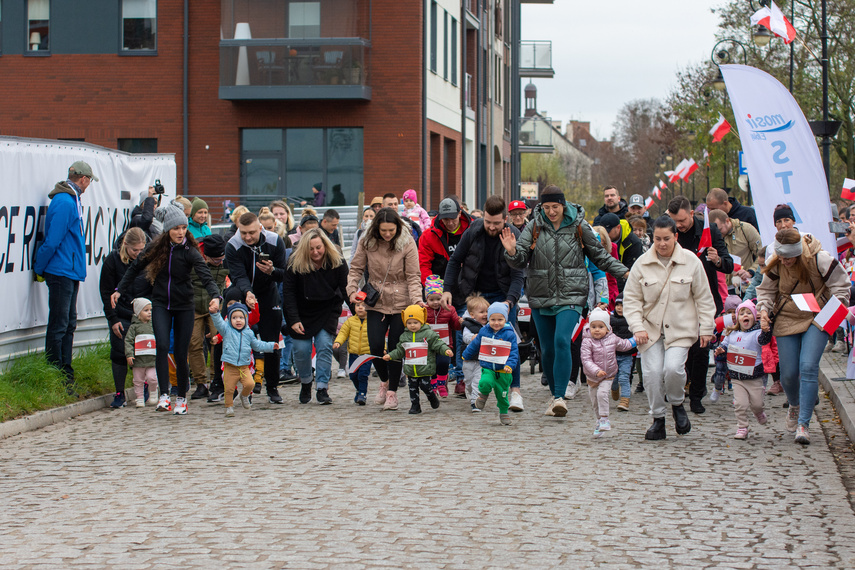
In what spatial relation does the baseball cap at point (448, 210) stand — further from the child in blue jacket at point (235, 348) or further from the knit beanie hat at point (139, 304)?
the knit beanie hat at point (139, 304)

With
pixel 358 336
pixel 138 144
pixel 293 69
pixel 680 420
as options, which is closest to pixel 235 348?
pixel 358 336

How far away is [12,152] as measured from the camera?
1138cm

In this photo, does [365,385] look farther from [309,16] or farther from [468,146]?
[468,146]

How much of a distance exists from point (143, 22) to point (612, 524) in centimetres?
2747

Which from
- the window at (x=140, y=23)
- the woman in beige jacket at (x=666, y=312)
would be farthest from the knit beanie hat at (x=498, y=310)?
the window at (x=140, y=23)

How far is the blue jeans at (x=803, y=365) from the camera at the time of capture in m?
8.81

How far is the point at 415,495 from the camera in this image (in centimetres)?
700

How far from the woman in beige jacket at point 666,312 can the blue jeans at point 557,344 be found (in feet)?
3.00

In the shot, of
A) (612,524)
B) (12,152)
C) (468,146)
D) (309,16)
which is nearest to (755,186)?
(612,524)

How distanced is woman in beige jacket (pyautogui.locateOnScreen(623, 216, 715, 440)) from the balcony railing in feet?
69.4

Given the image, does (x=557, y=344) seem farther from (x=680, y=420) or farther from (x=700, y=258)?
(x=700, y=258)

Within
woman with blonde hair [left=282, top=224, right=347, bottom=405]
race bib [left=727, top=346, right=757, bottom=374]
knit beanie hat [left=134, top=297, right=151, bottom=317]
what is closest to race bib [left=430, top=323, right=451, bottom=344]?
woman with blonde hair [left=282, top=224, right=347, bottom=405]

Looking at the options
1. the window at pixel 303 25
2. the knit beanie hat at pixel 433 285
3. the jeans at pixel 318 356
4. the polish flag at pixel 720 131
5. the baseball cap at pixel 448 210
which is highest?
the window at pixel 303 25

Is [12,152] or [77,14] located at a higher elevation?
[77,14]
